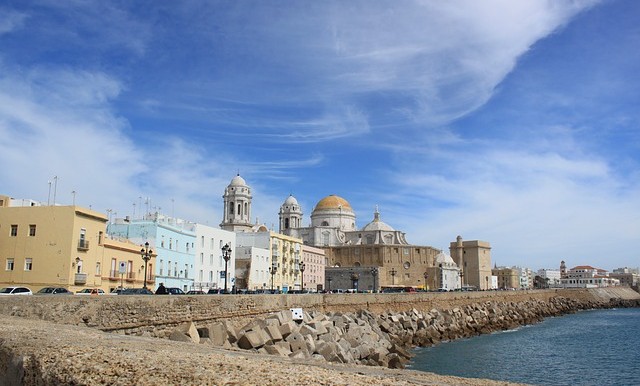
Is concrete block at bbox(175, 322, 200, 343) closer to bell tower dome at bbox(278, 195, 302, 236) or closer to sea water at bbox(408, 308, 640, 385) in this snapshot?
sea water at bbox(408, 308, 640, 385)

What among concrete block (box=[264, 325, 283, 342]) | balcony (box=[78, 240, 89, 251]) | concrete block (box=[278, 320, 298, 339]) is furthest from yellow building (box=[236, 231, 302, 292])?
concrete block (box=[264, 325, 283, 342])

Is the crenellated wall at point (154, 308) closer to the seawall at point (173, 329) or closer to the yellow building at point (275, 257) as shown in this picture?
the seawall at point (173, 329)

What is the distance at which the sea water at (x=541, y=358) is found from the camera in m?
26.0

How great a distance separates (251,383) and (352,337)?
21.5 m

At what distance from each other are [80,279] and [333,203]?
257 feet

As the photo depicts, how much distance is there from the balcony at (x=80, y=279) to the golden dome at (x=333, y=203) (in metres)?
76.7

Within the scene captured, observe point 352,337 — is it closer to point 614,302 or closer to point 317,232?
point 317,232

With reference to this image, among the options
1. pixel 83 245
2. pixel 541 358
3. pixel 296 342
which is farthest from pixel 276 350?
pixel 541 358

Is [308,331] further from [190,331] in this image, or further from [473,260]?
[473,260]

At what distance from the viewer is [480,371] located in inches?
1062

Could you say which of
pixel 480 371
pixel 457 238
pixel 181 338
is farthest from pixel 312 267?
pixel 181 338

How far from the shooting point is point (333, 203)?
109312mm

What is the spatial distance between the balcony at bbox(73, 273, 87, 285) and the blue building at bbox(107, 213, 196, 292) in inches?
417

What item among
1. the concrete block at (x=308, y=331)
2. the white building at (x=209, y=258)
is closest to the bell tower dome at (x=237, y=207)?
the white building at (x=209, y=258)
